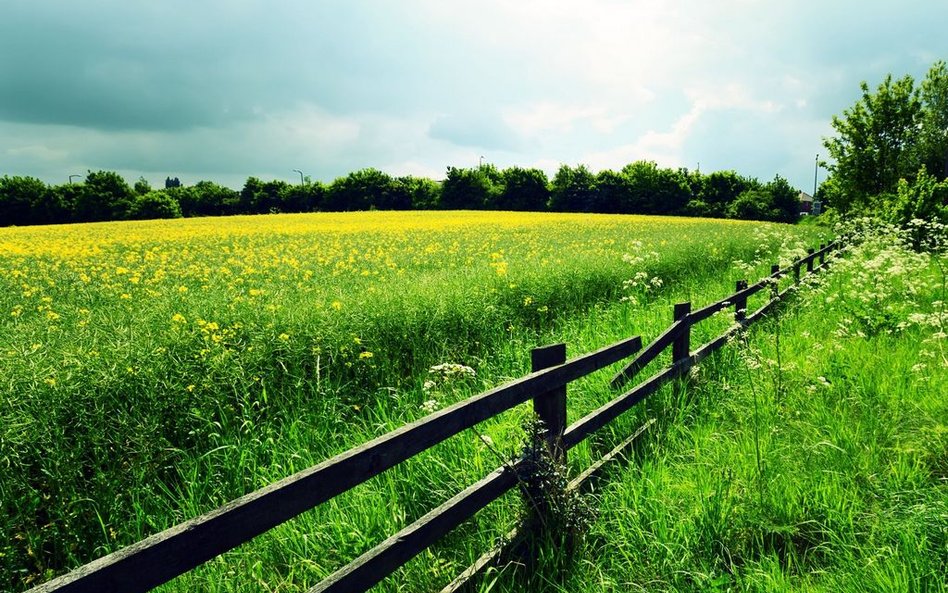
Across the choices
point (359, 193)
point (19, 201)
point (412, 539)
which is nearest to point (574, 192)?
point (359, 193)

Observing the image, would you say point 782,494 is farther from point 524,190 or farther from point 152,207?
point 524,190

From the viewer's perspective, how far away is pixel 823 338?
684 centimetres

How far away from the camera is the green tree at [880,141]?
107ft

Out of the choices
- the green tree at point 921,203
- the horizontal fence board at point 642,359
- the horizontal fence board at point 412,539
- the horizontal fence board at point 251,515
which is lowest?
the horizontal fence board at point 412,539

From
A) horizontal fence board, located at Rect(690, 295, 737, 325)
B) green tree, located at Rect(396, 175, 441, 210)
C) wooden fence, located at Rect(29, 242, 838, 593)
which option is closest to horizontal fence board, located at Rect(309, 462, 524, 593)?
wooden fence, located at Rect(29, 242, 838, 593)

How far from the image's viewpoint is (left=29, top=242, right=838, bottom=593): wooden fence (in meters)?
1.41

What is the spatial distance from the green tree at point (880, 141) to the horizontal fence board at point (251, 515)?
3829cm

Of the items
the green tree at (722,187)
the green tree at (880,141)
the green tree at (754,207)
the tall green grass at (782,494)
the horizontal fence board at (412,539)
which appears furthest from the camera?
the green tree at (722,187)

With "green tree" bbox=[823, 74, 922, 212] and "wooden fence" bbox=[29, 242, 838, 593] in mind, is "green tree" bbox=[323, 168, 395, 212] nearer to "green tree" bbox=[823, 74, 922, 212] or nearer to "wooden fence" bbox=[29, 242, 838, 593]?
"green tree" bbox=[823, 74, 922, 212]

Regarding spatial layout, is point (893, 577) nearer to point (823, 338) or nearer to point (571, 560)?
point (571, 560)

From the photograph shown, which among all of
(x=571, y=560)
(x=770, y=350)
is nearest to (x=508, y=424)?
(x=571, y=560)

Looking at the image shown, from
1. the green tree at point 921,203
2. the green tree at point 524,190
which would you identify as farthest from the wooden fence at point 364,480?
the green tree at point 524,190

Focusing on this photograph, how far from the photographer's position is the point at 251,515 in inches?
66.2

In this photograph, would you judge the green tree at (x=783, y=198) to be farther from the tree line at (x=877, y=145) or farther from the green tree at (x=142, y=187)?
the green tree at (x=142, y=187)
